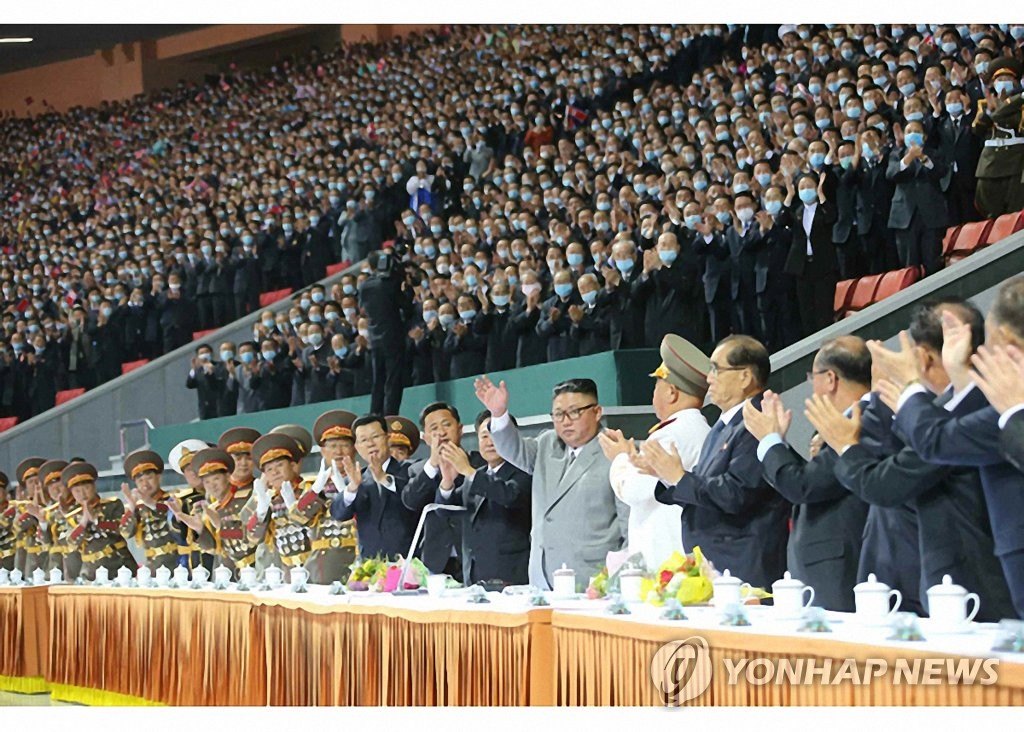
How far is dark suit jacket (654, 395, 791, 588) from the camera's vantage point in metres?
4.84

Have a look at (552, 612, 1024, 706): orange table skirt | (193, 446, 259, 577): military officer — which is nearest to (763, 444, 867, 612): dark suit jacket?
(552, 612, 1024, 706): orange table skirt

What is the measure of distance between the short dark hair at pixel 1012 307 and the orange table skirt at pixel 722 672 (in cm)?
77

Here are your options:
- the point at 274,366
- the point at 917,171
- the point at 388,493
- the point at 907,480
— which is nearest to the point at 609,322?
the point at 917,171

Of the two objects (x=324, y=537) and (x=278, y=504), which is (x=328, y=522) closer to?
(x=324, y=537)

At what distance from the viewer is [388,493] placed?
6906 mm

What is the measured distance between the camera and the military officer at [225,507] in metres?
7.59

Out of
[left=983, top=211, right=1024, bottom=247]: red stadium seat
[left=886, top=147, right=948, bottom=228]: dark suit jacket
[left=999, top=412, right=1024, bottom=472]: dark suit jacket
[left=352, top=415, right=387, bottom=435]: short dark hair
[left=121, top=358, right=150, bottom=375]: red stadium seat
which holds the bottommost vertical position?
[left=999, top=412, right=1024, bottom=472]: dark suit jacket

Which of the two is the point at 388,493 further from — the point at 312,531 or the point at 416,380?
the point at 416,380

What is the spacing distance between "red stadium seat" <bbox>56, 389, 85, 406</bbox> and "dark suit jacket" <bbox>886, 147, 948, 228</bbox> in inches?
340

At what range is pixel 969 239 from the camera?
833 cm

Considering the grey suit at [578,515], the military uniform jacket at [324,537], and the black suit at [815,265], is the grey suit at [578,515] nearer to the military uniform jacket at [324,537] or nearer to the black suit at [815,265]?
the military uniform jacket at [324,537]

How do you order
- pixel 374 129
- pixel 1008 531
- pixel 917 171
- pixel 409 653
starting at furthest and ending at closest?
pixel 374 129, pixel 917 171, pixel 409 653, pixel 1008 531

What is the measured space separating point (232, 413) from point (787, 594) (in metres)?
9.54

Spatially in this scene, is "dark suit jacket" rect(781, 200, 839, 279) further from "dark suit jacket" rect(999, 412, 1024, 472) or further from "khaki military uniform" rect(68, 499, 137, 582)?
"dark suit jacket" rect(999, 412, 1024, 472)
